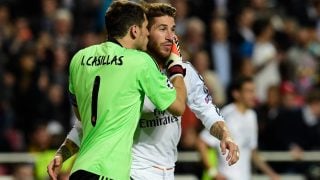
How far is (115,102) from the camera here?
22.6 ft

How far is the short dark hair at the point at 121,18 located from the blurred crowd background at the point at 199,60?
5.61 meters

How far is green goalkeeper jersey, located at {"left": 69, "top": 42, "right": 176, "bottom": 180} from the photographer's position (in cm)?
685

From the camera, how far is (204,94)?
7660 mm

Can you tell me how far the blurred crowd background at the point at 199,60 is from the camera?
13406mm

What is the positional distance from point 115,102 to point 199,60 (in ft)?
22.8

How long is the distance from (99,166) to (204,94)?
1.17 metres

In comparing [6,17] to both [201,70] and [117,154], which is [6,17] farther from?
[117,154]

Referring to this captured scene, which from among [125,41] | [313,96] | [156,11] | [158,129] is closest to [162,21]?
[156,11]

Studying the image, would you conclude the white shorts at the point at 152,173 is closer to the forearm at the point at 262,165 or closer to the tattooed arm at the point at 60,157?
the tattooed arm at the point at 60,157

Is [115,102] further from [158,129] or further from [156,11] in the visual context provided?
[156,11]

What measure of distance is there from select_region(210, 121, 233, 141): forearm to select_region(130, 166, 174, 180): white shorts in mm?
401

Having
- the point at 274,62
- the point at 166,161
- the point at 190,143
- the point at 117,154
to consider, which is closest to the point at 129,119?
the point at 117,154

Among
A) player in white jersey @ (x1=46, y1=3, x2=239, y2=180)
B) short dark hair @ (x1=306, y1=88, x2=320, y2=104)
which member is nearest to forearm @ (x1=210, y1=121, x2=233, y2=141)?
player in white jersey @ (x1=46, y1=3, x2=239, y2=180)

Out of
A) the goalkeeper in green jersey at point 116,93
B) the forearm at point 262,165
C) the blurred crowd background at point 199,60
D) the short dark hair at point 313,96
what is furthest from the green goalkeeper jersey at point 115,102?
the short dark hair at point 313,96
